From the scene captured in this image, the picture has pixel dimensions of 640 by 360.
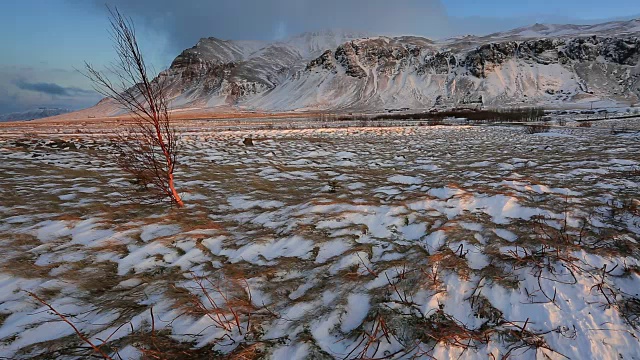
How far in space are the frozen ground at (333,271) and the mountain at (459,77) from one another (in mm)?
112902

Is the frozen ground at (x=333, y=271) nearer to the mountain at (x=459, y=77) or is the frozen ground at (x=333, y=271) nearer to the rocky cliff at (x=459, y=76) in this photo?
the mountain at (x=459, y=77)

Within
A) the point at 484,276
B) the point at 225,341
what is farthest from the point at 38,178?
the point at 484,276

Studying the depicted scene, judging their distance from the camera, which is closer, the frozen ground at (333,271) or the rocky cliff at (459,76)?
the frozen ground at (333,271)

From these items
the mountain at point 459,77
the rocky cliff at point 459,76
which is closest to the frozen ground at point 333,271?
the mountain at point 459,77

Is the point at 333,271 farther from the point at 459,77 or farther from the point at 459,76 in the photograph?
the point at 459,76

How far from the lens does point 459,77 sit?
422ft

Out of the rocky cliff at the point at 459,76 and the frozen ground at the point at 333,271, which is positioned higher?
the rocky cliff at the point at 459,76

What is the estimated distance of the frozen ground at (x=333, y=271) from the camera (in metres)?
2.30

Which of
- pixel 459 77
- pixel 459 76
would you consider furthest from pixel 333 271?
pixel 459 76

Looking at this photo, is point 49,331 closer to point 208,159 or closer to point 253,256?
point 253,256

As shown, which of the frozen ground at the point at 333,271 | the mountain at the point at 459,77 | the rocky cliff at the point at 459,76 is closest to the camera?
the frozen ground at the point at 333,271

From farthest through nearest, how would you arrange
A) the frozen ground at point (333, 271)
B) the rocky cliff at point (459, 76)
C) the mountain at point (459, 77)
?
the rocky cliff at point (459, 76) → the mountain at point (459, 77) → the frozen ground at point (333, 271)

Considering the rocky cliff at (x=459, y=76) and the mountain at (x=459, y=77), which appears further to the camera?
the rocky cliff at (x=459, y=76)

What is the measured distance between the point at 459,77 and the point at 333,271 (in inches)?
5752
